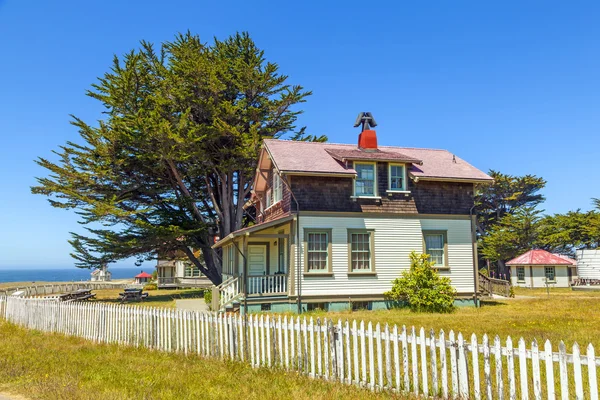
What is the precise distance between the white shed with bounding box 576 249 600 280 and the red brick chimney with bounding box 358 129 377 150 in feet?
111

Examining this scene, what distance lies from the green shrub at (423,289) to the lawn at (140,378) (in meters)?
12.6

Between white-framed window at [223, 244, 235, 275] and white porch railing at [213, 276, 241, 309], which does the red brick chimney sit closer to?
white-framed window at [223, 244, 235, 275]

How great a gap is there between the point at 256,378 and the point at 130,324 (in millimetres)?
6014

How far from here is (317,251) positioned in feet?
69.4

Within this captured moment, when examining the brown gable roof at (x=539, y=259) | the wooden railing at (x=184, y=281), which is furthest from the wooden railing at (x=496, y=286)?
the wooden railing at (x=184, y=281)

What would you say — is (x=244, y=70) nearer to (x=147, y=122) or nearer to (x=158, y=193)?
(x=147, y=122)

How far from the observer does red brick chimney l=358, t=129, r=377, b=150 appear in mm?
24594

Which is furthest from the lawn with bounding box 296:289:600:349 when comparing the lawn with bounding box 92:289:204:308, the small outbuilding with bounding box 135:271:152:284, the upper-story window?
the small outbuilding with bounding box 135:271:152:284

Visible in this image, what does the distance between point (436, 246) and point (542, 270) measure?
29.6 meters

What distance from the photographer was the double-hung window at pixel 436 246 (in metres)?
22.8

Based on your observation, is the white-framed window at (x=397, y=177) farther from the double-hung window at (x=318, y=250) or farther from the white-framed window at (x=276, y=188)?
the white-framed window at (x=276, y=188)

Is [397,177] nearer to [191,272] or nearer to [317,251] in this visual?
[317,251]

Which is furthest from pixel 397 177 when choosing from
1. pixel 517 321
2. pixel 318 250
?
pixel 517 321

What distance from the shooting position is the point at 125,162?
1281 inches
